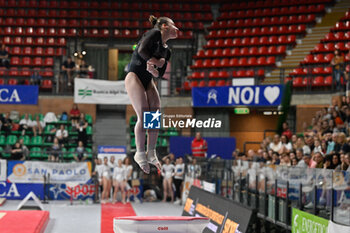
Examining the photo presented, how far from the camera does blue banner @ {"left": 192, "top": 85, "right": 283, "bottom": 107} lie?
3.87 metres

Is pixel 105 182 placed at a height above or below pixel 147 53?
below

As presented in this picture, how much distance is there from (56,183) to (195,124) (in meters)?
16.3

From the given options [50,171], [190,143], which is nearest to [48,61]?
[50,171]

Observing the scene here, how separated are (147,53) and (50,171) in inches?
637

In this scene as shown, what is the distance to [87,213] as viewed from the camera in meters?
16.4

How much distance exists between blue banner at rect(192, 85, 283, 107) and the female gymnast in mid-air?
0.85m

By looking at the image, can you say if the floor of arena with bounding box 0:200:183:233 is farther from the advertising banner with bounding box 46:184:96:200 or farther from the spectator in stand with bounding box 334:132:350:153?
the spectator in stand with bounding box 334:132:350:153

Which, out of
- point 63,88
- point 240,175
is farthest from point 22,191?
point 240,175

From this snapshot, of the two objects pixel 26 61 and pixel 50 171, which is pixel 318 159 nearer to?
pixel 50 171

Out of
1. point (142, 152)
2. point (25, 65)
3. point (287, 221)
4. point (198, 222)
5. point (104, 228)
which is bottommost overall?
point (104, 228)

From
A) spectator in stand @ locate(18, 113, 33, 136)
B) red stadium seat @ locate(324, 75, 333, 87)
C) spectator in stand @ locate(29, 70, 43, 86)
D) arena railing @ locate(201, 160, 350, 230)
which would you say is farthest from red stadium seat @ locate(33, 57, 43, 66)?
red stadium seat @ locate(324, 75, 333, 87)

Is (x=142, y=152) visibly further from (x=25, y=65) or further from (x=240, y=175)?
(x=25, y=65)

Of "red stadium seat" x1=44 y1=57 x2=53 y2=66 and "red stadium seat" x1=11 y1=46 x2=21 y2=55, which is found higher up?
"red stadium seat" x1=11 y1=46 x2=21 y2=55

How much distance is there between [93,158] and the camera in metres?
18.6
